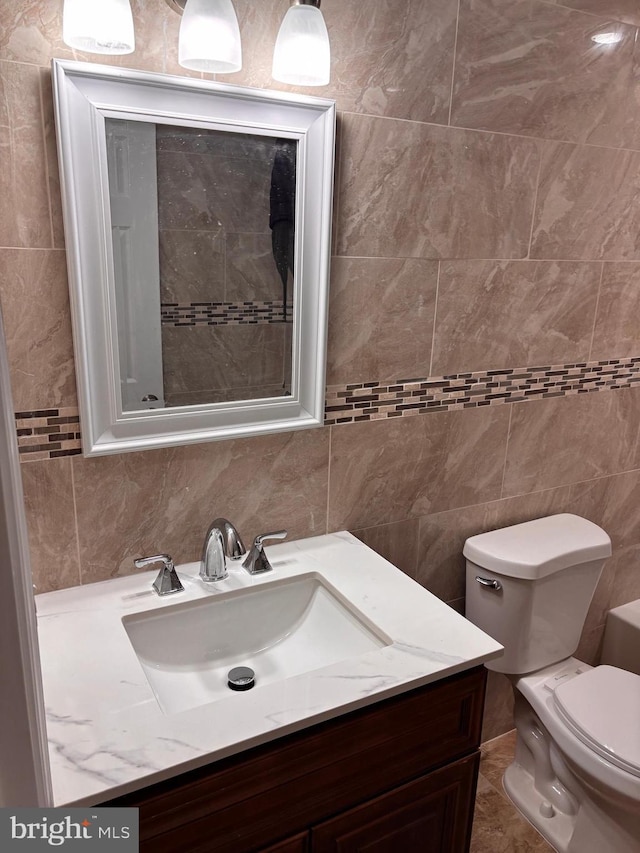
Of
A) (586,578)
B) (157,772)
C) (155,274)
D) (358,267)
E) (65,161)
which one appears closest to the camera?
(157,772)

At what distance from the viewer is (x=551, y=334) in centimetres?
188

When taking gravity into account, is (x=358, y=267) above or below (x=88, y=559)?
above

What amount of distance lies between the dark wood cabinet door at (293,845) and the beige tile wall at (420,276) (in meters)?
0.60

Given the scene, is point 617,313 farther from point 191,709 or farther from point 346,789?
point 191,709

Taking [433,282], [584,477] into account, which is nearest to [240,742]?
[433,282]

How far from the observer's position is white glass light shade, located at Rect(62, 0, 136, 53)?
107cm

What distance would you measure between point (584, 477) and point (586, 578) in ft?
1.25

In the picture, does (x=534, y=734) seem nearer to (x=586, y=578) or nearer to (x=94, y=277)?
(x=586, y=578)

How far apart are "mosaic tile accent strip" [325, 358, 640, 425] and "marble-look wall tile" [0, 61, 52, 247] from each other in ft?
2.33

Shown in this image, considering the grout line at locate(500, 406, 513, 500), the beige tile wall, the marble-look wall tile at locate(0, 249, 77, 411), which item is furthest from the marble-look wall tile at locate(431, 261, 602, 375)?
the marble-look wall tile at locate(0, 249, 77, 411)

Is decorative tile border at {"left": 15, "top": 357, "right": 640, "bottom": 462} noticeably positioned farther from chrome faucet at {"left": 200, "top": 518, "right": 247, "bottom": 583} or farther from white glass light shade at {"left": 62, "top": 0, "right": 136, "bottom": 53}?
white glass light shade at {"left": 62, "top": 0, "right": 136, "bottom": 53}

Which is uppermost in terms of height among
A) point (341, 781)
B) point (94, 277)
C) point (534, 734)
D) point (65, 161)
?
point (65, 161)

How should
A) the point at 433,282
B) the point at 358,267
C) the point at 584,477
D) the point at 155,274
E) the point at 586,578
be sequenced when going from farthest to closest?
the point at 584,477 < the point at 586,578 < the point at 433,282 < the point at 358,267 < the point at 155,274

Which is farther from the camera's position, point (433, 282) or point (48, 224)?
point (433, 282)
